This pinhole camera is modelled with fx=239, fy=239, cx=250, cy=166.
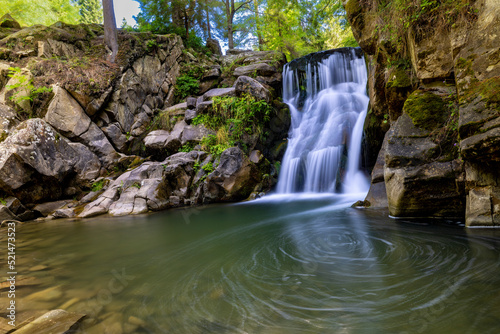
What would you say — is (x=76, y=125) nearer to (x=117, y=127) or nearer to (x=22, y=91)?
(x=117, y=127)

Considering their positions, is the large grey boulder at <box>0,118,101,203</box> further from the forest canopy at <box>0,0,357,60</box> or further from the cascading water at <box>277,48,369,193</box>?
the forest canopy at <box>0,0,357,60</box>

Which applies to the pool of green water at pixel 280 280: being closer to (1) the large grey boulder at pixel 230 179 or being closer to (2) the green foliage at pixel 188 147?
(1) the large grey boulder at pixel 230 179

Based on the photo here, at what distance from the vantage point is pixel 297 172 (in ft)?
30.8

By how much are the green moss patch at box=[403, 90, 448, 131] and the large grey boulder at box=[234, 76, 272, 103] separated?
262 inches

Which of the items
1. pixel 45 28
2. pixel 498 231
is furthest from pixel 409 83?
pixel 45 28

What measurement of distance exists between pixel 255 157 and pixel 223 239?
546 cm

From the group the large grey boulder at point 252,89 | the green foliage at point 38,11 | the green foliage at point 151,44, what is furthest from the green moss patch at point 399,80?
the green foliage at point 38,11

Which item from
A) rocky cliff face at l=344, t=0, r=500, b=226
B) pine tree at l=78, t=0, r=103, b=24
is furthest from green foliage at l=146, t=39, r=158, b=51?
pine tree at l=78, t=0, r=103, b=24

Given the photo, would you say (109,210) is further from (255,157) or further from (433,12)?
(433,12)

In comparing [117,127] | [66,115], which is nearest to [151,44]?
[117,127]

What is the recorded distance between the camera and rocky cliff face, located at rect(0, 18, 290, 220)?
8.19 metres

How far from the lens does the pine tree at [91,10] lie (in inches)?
1081

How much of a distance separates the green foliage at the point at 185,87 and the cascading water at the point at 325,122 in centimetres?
533

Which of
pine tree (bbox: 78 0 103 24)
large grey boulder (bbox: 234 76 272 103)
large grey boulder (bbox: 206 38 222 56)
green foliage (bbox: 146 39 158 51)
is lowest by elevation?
large grey boulder (bbox: 234 76 272 103)
